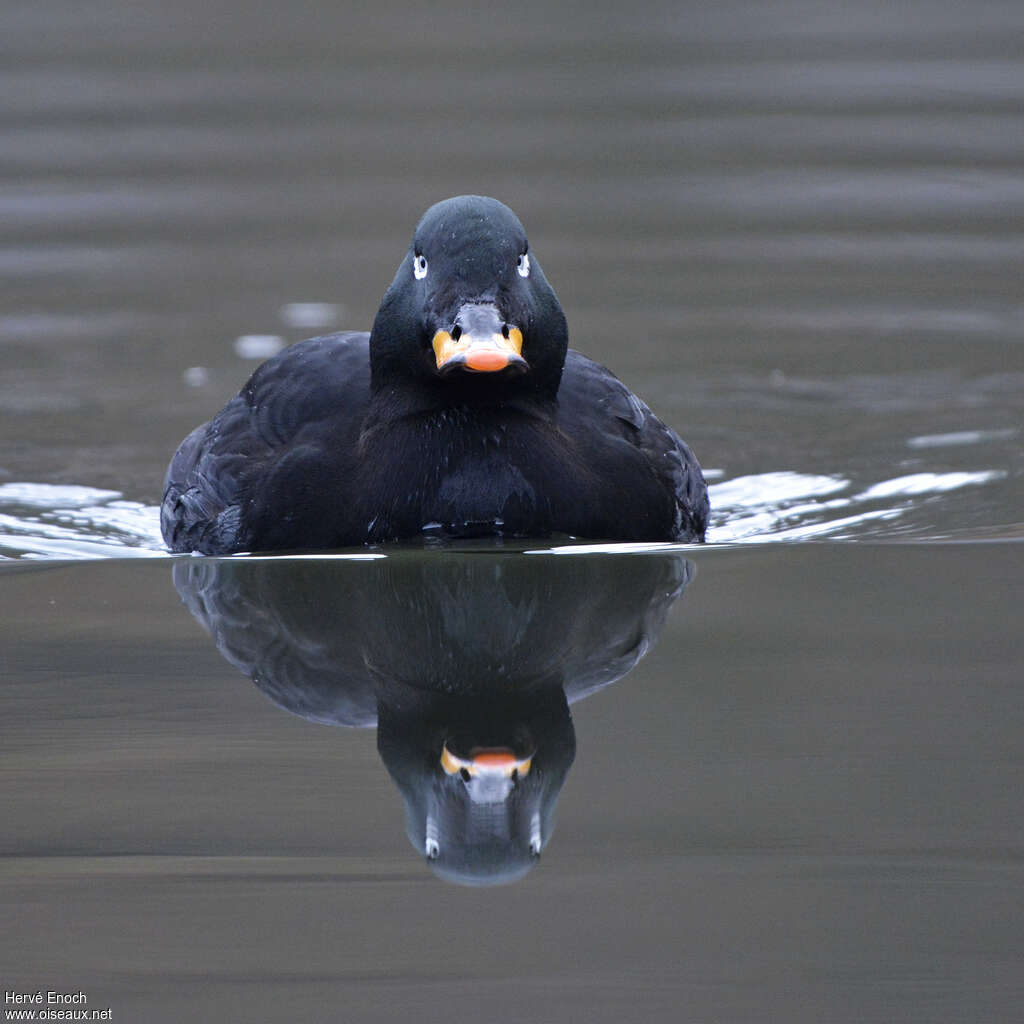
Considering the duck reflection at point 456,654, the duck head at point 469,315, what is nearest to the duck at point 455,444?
the duck head at point 469,315

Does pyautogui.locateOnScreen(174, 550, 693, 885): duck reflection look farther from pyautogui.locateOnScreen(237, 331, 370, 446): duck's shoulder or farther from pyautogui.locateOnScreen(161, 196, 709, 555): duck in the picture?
pyautogui.locateOnScreen(237, 331, 370, 446): duck's shoulder

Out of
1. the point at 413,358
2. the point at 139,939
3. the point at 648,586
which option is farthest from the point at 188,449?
the point at 139,939

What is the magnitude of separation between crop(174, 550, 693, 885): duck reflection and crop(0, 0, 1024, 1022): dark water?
0.01 m

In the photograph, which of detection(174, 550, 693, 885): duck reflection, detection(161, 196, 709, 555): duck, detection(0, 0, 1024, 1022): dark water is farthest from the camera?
detection(161, 196, 709, 555): duck

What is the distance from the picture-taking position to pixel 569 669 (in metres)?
4.32

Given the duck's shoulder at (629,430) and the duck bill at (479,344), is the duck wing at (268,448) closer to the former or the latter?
the duck's shoulder at (629,430)

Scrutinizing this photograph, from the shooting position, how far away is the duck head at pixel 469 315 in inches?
203

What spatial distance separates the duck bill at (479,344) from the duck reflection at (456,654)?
1.78 feet

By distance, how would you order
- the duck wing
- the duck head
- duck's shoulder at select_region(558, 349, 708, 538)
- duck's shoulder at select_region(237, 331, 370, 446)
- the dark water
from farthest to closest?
1. duck's shoulder at select_region(237, 331, 370, 446)
2. duck's shoulder at select_region(558, 349, 708, 538)
3. the duck wing
4. the duck head
5. the dark water

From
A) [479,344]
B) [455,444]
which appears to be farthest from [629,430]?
[479,344]

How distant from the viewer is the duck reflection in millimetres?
3572

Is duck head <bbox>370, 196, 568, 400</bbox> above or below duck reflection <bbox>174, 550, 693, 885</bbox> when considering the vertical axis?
above

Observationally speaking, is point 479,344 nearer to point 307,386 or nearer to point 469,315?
point 469,315

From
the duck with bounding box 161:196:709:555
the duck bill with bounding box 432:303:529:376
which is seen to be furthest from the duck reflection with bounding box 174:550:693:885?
the duck bill with bounding box 432:303:529:376
